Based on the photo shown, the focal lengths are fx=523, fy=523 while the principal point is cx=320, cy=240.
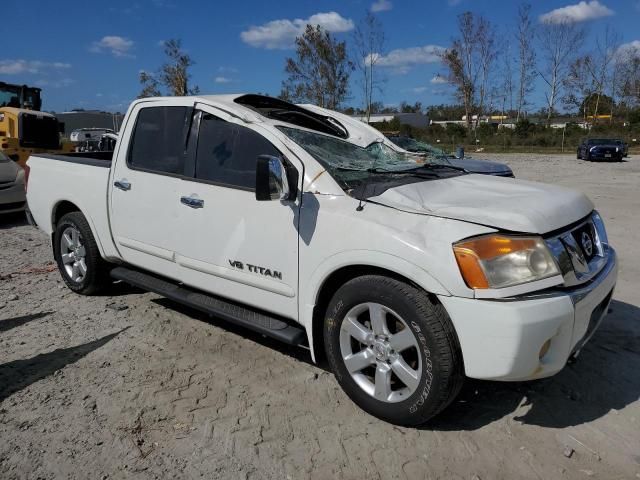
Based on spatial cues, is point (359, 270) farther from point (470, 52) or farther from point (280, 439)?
point (470, 52)

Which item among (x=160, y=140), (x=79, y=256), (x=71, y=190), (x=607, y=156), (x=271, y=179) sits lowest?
(x=79, y=256)

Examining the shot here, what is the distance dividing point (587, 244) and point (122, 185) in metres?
3.46

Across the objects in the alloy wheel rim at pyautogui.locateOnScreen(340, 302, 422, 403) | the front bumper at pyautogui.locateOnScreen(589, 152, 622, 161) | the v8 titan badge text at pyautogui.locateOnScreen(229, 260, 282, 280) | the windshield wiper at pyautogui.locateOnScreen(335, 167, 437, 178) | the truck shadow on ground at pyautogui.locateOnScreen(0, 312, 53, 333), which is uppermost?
the front bumper at pyautogui.locateOnScreen(589, 152, 622, 161)

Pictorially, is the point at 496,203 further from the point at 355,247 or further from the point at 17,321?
the point at 17,321

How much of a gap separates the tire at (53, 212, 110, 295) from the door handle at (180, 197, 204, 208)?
1.49m

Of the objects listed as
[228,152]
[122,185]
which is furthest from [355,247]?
[122,185]

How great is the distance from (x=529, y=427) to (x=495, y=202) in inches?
50.4

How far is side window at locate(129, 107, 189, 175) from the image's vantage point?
3975 millimetres

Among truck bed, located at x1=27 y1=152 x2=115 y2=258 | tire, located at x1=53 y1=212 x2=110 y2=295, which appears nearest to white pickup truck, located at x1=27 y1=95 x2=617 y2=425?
truck bed, located at x1=27 y1=152 x2=115 y2=258

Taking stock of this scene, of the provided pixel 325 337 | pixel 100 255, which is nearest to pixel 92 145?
pixel 100 255

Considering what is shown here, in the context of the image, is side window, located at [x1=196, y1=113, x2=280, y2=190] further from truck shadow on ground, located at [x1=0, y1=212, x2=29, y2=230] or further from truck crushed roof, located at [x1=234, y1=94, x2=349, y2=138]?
truck shadow on ground, located at [x1=0, y1=212, x2=29, y2=230]

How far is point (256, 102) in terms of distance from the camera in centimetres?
405

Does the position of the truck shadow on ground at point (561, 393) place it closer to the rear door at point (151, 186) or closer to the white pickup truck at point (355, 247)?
the white pickup truck at point (355, 247)

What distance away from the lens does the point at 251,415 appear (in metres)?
3.06
